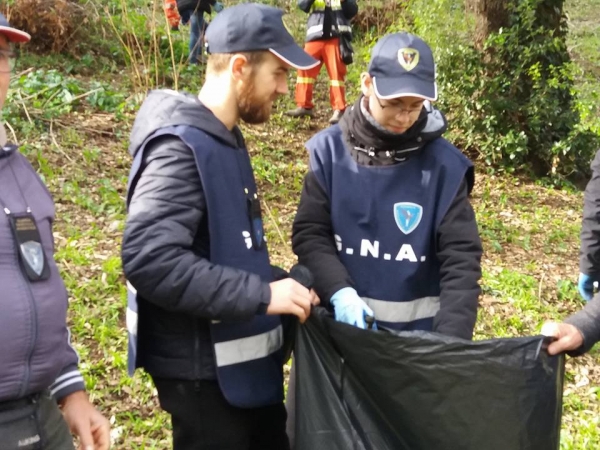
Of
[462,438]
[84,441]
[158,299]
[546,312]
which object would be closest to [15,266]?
[158,299]

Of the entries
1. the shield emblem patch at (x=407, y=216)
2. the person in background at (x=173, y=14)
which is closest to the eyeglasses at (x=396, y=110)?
the shield emblem patch at (x=407, y=216)

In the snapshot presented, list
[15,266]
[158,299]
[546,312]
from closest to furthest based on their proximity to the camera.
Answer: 1. [15,266]
2. [158,299]
3. [546,312]

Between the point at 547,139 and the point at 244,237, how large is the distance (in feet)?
19.7

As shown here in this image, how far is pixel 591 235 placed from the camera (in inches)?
117

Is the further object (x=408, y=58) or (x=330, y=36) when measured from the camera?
(x=330, y=36)

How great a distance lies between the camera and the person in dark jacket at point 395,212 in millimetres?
2213

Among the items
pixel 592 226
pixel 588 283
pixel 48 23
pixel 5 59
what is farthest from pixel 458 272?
pixel 48 23

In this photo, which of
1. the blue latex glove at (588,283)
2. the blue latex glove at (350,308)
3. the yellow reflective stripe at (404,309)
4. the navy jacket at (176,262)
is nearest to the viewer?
the navy jacket at (176,262)

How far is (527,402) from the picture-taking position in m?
1.93

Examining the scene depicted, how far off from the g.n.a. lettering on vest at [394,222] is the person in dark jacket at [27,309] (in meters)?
0.93

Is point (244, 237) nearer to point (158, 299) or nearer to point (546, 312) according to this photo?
point (158, 299)

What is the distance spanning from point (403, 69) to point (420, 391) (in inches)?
38.1

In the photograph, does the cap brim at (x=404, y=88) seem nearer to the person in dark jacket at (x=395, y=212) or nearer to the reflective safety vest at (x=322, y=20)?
the person in dark jacket at (x=395, y=212)

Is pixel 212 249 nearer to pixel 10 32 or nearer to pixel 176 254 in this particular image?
pixel 176 254
